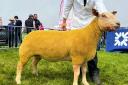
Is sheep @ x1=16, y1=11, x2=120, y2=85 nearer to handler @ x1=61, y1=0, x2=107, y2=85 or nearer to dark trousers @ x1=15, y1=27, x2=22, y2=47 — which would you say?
handler @ x1=61, y1=0, x2=107, y2=85

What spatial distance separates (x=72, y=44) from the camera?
11.5m

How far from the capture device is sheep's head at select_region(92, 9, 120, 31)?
11.0 meters

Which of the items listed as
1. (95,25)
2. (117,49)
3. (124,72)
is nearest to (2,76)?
(95,25)

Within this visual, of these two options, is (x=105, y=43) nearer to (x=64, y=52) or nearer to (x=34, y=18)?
(x=34, y=18)

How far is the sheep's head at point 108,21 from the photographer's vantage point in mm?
10984

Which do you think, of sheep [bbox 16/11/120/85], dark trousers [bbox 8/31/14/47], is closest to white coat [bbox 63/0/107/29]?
sheep [bbox 16/11/120/85]

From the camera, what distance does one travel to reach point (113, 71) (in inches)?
554

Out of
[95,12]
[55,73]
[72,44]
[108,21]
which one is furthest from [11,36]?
[108,21]

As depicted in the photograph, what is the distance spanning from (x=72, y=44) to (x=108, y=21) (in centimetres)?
103

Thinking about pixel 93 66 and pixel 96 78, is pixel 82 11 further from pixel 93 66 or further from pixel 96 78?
pixel 96 78

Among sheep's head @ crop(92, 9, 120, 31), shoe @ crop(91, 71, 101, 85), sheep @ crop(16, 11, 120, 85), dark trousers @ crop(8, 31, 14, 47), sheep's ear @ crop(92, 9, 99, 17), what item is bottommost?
shoe @ crop(91, 71, 101, 85)

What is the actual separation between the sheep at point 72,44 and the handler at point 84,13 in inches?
24.7

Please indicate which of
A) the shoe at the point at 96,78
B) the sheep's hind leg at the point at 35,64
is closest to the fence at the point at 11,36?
the sheep's hind leg at the point at 35,64

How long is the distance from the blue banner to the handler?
425 inches
